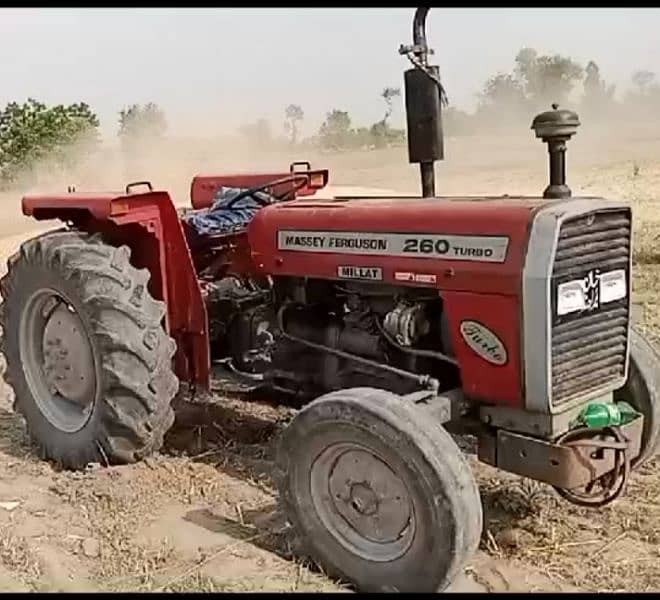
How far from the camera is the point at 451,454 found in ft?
11.3

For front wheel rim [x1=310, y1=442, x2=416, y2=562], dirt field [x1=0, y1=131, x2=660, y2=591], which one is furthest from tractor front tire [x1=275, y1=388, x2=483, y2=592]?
dirt field [x1=0, y1=131, x2=660, y2=591]

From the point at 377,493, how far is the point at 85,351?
75.4 inches

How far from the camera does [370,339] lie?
451cm

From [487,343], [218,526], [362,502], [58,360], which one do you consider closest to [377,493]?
[362,502]

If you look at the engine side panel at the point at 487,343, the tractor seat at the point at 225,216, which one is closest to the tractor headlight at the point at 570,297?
the engine side panel at the point at 487,343

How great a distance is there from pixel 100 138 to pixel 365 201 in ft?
84.9

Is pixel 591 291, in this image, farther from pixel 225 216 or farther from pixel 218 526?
pixel 225 216

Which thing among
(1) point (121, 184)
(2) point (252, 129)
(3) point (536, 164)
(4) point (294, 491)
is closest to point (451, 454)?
(4) point (294, 491)

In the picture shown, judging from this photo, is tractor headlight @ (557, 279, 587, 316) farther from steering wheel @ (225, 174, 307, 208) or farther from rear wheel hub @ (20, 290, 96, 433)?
rear wheel hub @ (20, 290, 96, 433)

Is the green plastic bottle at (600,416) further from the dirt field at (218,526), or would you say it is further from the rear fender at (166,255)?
the rear fender at (166,255)

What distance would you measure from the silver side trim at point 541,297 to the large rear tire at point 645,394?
700mm

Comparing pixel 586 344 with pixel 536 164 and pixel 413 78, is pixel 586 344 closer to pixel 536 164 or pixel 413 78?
pixel 413 78

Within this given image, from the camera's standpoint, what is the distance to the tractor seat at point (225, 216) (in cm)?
525

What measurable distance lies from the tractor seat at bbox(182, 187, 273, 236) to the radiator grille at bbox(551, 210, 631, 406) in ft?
6.54
